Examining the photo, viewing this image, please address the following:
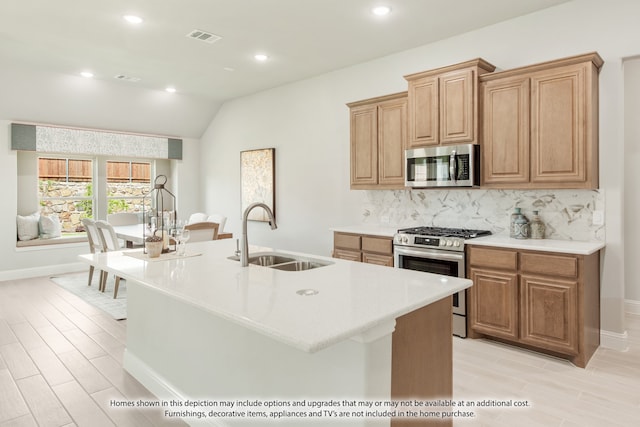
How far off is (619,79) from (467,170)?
134cm

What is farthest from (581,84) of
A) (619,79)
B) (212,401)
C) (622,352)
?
(212,401)

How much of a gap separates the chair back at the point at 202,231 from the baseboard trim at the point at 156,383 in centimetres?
201

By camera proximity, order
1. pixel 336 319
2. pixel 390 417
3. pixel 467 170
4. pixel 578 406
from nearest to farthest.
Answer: pixel 336 319, pixel 390 417, pixel 578 406, pixel 467 170

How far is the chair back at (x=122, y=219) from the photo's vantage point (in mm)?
6465

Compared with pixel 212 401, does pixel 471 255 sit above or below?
above

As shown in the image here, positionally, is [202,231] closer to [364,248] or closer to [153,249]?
[364,248]

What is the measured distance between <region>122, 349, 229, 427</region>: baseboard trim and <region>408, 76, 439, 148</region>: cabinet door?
302cm

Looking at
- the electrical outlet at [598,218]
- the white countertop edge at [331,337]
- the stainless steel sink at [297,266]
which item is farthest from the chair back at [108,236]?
the electrical outlet at [598,218]

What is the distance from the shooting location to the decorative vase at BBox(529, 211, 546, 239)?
3551 mm

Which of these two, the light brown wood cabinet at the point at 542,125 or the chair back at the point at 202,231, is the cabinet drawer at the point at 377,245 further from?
the chair back at the point at 202,231

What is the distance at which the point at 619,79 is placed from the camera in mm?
3256

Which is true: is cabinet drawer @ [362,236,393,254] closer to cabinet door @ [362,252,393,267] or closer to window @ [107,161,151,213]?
cabinet door @ [362,252,393,267]

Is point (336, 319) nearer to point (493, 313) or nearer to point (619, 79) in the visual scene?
point (493, 313)

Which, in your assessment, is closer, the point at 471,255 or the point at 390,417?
the point at 390,417
